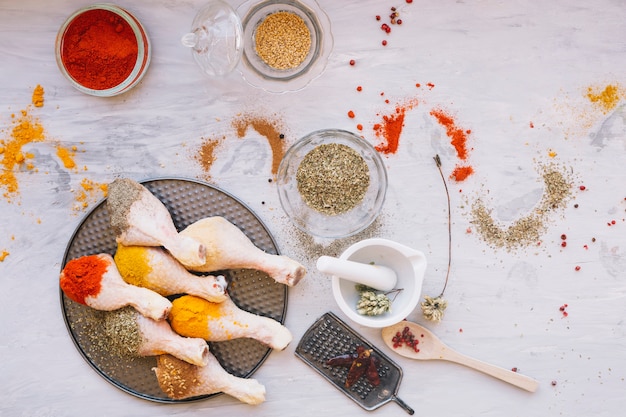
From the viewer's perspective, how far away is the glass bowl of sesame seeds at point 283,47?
6.05ft

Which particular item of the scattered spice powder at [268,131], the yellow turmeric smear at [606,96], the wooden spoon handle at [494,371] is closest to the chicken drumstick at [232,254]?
the scattered spice powder at [268,131]

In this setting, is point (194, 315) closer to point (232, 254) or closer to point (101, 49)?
point (232, 254)

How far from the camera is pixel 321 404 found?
190 centimetres

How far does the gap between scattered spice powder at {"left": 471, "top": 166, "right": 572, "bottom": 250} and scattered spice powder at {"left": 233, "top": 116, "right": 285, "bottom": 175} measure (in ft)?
2.11

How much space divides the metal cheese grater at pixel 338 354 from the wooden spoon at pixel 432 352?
0.06m

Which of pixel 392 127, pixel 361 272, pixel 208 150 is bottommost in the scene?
pixel 361 272

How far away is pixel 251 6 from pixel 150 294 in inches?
36.0

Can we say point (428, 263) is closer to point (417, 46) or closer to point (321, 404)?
point (321, 404)

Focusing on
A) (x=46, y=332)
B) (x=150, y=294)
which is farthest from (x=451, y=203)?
(x=46, y=332)

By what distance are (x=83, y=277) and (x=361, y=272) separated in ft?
2.60

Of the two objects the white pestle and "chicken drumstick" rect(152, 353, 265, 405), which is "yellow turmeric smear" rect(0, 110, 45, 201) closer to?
"chicken drumstick" rect(152, 353, 265, 405)

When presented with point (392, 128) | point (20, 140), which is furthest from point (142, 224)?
point (392, 128)

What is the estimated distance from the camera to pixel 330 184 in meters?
1.77

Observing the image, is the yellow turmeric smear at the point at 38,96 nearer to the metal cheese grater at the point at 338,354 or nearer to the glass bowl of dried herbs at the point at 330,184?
the glass bowl of dried herbs at the point at 330,184
